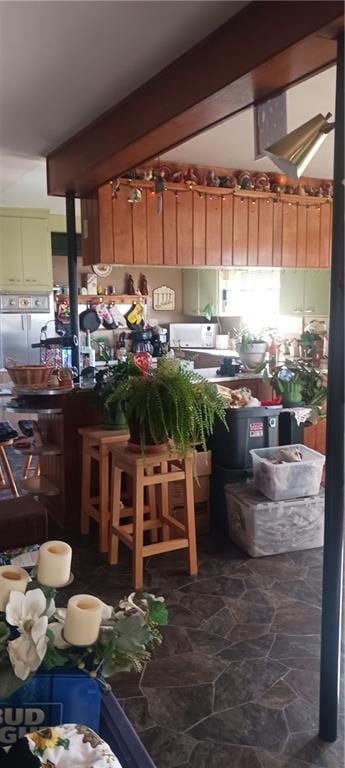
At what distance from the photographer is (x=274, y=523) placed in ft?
10.5

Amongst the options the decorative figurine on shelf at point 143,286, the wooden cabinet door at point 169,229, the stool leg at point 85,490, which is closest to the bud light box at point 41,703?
the stool leg at point 85,490

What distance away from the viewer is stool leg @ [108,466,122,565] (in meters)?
3.07

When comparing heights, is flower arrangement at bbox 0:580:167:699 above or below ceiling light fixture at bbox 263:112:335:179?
below

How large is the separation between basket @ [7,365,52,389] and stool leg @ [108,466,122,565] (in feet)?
2.53

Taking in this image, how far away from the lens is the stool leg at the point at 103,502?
10.7ft

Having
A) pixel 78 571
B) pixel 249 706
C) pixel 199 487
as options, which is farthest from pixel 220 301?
pixel 249 706

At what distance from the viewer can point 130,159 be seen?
10.3ft

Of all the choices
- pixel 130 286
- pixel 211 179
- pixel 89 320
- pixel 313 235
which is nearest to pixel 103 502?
pixel 211 179

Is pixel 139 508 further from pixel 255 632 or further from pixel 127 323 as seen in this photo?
pixel 127 323

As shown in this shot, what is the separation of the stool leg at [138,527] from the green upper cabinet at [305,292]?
391 centimetres

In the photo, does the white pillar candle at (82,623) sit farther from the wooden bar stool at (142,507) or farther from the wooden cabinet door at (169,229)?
the wooden cabinet door at (169,229)

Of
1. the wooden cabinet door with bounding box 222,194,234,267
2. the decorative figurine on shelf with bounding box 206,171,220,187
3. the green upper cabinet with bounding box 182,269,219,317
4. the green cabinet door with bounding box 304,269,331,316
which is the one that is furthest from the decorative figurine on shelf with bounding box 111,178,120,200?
the green upper cabinet with bounding box 182,269,219,317

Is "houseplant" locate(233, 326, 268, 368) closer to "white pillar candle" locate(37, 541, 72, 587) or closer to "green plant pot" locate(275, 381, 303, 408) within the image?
"green plant pot" locate(275, 381, 303, 408)

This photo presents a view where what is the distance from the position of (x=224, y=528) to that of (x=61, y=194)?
8.38 feet
